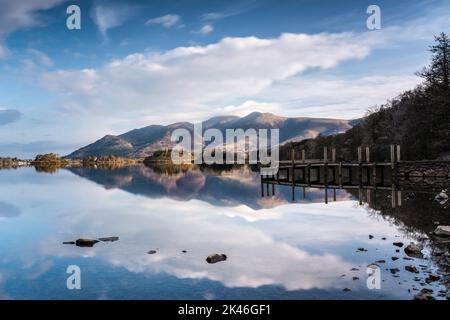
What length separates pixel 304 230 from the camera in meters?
24.7

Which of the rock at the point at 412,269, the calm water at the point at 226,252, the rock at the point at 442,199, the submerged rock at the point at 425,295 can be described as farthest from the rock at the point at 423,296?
the rock at the point at 442,199

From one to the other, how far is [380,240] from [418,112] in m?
47.2

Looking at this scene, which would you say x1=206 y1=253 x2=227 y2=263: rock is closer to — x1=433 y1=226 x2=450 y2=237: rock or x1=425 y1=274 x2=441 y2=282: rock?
x1=425 y1=274 x2=441 y2=282: rock

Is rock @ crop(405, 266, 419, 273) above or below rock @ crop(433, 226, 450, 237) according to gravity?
below

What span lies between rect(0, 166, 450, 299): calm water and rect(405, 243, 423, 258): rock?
0.34 meters

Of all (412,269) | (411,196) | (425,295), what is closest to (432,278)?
(412,269)

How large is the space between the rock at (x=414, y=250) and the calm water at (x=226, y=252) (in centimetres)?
34

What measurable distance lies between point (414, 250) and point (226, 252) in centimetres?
850

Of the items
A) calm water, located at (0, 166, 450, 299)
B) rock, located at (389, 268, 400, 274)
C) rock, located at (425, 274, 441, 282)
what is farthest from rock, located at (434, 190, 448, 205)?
rock, located at (425, 274, 441, 282)

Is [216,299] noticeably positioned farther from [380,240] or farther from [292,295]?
[380,240]

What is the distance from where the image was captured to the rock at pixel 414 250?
16.3m

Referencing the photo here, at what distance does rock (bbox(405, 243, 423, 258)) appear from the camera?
16314mm

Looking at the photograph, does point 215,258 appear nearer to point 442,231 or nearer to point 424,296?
point 424,296

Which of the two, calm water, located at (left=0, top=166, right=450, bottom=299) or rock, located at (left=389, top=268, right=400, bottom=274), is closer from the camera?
calm water, located at (left=0, top=166, right=450, bottom=299)
